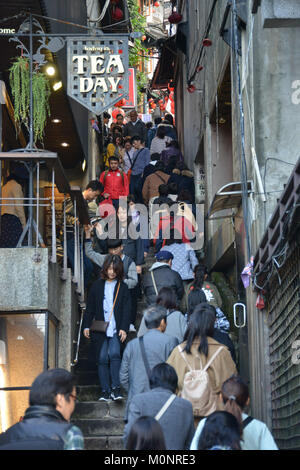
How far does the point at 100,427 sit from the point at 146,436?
16.5 ft

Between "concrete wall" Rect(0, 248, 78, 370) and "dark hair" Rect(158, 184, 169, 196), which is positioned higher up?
"dark hair" Rect(158, 184, 169, 196)

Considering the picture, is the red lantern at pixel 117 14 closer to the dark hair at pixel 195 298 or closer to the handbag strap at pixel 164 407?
the dark hair at pixel 195 298

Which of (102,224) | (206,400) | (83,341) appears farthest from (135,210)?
(206,400)

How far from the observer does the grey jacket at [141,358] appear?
26.1 feet

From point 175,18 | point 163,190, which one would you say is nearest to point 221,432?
point 163,190

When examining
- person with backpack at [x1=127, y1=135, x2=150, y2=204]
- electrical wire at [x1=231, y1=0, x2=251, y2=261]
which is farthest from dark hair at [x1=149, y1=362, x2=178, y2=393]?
person with backpack at [x1=127, y1=135, x2=150, y2=204]

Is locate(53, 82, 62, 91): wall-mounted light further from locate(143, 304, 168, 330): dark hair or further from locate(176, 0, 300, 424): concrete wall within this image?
locate(143, 304, 168, 330): dark hair

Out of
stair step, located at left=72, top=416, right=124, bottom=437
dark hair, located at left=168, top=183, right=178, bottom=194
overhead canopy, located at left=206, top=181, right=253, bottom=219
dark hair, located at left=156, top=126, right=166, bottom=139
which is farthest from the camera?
dark hair, located at left=156, top=126, right=166, bottom=139

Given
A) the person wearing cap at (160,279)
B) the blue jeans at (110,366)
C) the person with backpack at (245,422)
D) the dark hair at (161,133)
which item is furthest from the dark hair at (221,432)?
the dark hair at (161,133)

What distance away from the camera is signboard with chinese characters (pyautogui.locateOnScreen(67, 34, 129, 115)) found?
12.1 metres

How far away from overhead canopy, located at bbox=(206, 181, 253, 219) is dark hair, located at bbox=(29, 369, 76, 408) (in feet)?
19.3

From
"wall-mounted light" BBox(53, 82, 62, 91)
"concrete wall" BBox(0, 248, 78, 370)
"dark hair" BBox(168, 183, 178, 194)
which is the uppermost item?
"wall-mounted light" BBox(53, 82, 62, 91)

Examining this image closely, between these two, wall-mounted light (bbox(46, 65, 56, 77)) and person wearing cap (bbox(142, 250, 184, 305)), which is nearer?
person wearing cap (bbox(142, 250, 184, 305))

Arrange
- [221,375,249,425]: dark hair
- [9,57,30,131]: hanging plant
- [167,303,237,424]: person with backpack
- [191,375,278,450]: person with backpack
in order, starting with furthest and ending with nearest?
[9,57,30,131]: hanging plant < [167,303,237,424]: person with backpack < [221,375,249,425]: dark hair < [191,375,278,450]: person with backpack
